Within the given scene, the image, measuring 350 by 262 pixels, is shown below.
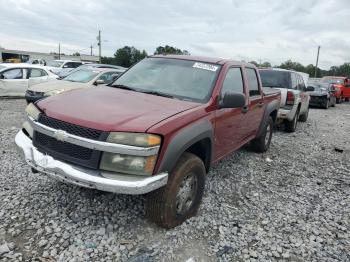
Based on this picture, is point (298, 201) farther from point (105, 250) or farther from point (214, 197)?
point (105, 250)

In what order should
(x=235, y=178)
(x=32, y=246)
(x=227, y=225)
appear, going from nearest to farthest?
(x=32, y=246)
(x=227, y=225)
(x=235, y=178)

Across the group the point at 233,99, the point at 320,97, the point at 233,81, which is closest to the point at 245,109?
the point at 233,81

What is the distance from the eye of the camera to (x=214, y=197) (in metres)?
4.43

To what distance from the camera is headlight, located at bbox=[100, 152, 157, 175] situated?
2.91 m

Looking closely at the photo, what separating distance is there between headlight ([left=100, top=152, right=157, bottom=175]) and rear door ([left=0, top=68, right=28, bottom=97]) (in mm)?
11477

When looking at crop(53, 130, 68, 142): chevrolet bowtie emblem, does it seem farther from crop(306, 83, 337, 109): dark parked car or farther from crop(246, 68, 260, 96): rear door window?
crop(306, 83, 337, 109): dark parked car

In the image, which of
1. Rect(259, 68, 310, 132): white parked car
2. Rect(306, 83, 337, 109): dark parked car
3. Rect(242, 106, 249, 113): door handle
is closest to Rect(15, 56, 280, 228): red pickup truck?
Rect(242, 106, 249, 113): door handle

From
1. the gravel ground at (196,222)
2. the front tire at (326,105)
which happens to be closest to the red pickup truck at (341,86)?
the front tire at (326,105)

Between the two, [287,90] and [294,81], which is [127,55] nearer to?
[294,81]

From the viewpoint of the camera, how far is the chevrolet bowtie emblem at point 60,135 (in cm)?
306

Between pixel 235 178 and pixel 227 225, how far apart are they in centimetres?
158

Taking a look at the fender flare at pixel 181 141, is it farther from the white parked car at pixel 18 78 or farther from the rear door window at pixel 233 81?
the white parked car at pixel 18 78

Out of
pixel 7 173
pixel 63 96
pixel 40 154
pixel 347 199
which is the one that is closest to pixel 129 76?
pixel 63 96

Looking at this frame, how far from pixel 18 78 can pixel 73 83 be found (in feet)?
15.2
